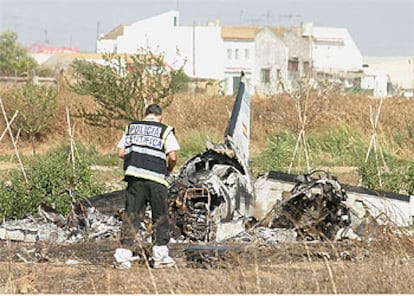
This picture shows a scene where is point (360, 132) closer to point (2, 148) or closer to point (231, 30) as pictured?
point (2, 148)

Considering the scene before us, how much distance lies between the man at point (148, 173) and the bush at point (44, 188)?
3.18 meters

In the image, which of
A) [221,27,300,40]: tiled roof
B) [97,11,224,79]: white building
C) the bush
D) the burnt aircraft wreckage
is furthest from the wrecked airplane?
[221,27,300,40]: tiled roof

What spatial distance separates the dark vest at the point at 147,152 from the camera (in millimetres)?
10234

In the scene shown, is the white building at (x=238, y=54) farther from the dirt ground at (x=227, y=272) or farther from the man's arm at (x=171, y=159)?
the man's arm at (x=171, y=159)

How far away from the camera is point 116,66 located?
2616 cm

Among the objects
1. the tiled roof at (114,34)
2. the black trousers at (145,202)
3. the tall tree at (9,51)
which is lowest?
the tall tree at (9,51)

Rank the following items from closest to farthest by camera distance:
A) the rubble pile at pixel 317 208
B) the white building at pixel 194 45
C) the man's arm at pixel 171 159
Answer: the man's arm at pixel 171 159
the rubble pile at pixel 317 208
the white building at pixel 194 45

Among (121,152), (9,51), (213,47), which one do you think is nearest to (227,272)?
(121,152)

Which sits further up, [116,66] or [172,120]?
[116,66]

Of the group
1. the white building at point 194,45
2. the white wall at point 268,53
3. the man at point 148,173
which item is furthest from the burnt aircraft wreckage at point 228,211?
the white building at point 194,45

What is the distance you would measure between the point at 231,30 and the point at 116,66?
59472 millimetres

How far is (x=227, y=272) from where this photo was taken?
827 cm

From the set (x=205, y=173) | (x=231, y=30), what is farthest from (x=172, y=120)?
(x=231, y=30)

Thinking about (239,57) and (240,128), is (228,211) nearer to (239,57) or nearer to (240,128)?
(240,128)
